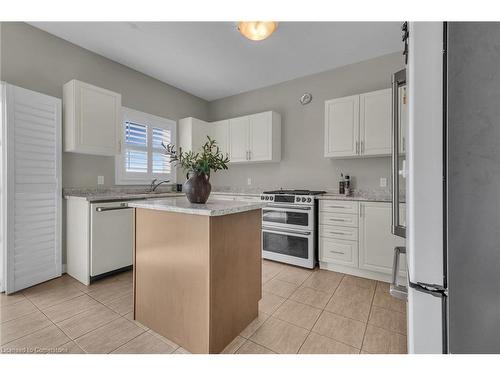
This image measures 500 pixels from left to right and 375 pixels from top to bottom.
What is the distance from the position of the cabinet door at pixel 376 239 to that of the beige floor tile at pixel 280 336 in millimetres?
1357

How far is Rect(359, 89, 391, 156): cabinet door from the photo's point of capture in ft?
8.88

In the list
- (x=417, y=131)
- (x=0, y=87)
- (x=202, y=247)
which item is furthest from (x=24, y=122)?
(x=417, y=131)

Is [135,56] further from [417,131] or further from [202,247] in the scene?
[417,131]

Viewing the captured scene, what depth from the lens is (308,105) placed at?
360 centimetres

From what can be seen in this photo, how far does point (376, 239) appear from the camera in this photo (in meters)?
2.57

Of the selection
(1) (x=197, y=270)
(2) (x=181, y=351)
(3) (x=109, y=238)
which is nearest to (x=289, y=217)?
(1) (x=197, y=270)

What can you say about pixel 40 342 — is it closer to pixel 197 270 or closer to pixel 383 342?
pixel 197 270

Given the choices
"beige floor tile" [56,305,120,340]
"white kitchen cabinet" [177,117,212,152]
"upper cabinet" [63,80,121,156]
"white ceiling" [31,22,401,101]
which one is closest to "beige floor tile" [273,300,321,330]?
"beige floor tile" [56,305,120,340]

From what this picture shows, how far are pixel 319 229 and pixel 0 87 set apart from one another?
12.0ft

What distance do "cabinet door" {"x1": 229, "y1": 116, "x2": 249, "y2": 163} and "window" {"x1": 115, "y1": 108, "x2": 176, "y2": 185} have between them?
1060 mm

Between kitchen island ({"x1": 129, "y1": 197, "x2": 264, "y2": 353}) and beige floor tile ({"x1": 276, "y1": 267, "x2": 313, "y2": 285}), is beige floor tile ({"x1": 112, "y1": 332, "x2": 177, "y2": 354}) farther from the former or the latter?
beige floor tile ({"x1": 276, "y1": 267, "x2": 313, "y2": 285})

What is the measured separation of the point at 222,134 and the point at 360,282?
126 inches

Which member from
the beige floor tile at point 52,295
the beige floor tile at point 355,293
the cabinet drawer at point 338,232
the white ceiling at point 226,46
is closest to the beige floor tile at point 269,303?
the beige floor tile at point 355,293

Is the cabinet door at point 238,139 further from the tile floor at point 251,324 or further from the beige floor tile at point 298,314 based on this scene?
the beige floor tile at point 298,314
